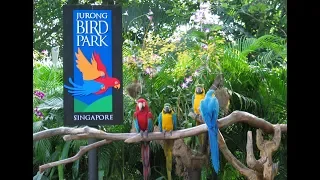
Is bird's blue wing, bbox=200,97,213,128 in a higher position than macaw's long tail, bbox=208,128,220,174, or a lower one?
higher

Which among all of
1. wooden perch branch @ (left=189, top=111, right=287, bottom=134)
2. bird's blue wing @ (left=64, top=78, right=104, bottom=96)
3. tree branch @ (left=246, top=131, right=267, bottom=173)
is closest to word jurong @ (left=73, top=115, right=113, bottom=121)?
bird's blue wing @ (left=64, top=78, right=104, bottom=96)

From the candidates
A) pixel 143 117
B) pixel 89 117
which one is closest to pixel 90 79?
pixel 89 117

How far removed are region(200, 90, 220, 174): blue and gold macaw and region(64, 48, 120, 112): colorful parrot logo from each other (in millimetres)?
611

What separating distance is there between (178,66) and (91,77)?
→ 2.02 ft

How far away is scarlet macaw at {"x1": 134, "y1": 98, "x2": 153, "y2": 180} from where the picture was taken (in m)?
3.76

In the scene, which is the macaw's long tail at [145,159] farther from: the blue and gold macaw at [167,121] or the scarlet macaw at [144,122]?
the blue and gold macaw at [167,121]

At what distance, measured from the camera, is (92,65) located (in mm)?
3662

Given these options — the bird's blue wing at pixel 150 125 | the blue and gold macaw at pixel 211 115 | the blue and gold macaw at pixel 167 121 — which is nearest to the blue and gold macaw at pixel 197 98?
the blue and gold macaw at pixel 211 115

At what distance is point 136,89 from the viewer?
386cm

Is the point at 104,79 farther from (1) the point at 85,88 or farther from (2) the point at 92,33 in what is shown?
(2) the point at 92,33

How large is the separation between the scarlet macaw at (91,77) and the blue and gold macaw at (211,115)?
2.06 feet

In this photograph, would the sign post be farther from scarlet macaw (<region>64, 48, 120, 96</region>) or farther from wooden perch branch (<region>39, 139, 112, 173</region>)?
wooden perch branch (<region>39, 139, 112, 173</region>)

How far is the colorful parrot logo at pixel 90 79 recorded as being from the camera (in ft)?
12.0
